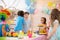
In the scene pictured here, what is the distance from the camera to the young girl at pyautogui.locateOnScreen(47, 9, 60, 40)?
167 cm

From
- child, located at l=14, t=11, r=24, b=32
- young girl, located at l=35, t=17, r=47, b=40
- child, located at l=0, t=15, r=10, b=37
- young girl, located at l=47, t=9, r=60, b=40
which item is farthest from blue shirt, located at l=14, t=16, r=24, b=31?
young girl, located at l=47, t=9, r=60, b=40

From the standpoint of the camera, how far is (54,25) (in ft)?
5.55

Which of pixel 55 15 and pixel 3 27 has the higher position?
pixel 55 15

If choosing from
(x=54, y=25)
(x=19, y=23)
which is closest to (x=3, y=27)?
(x=19, y=23)

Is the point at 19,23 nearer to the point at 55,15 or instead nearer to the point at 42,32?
the point at 42,32

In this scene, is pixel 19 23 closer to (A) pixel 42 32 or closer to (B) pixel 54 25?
(A) pixel 42 32

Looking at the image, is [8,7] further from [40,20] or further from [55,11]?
[55,11]

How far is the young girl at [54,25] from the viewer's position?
1.67m

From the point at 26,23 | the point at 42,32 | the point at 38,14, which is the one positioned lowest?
the point at 42,32

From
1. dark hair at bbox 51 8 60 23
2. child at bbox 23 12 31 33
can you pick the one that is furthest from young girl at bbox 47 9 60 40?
child at bbox 23 12 31 33

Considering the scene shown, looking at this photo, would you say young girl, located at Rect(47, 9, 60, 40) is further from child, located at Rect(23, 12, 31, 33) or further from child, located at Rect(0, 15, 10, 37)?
child, located at Rect(0, 15, 10, 37)

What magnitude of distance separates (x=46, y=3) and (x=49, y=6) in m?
0.05

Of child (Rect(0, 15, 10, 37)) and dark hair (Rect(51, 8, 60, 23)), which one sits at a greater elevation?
dark hair (Rect(51, 8, 60, 23))

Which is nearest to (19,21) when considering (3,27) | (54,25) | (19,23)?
(19,23)
